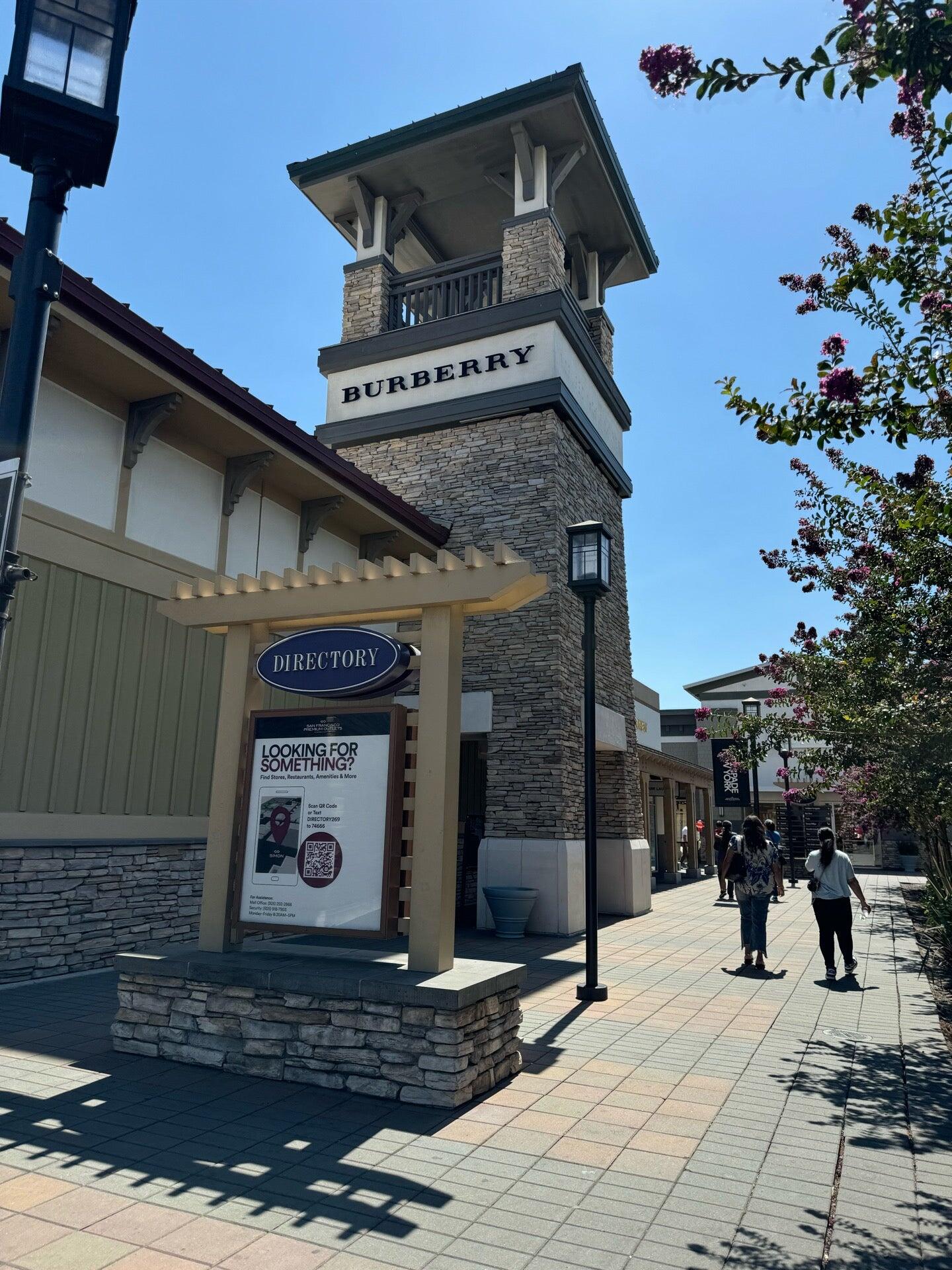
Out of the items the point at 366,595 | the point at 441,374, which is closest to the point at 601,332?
the point at 441,374

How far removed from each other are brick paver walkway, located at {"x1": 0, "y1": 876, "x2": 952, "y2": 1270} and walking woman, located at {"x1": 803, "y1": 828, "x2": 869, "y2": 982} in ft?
7.60

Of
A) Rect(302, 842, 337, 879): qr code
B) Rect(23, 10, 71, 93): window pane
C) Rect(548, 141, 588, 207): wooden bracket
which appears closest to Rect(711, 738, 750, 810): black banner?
Rect(548, 141, 588, 207): wooden bracket

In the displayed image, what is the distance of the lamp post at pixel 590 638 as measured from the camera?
9062 mm

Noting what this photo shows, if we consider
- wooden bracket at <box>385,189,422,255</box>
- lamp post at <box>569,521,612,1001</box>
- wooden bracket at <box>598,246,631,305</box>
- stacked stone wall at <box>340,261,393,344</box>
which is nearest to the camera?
lamp post at <box>569,521,612,1001</box>

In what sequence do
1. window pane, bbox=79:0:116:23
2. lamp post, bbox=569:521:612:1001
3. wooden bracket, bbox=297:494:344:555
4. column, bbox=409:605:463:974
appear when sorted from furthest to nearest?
wooden bracket, bbox=297:494:344:555
lamp post, bbox=569:521:612:1001
column, bbox=409:605:463:974
window pane, bbox=79:0:116:23

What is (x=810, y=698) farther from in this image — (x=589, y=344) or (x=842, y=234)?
(x=589, y=344)

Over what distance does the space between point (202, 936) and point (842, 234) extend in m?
7.38

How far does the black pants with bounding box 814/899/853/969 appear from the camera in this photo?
32.7 feet

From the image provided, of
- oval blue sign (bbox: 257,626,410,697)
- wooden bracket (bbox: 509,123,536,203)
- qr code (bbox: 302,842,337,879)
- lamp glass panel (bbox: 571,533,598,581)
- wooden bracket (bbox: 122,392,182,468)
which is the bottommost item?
qr code (bbox: 302,842,337,879)

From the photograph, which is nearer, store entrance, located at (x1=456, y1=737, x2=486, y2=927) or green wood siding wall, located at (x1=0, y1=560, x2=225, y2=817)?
green wood siding wall, located at (x1=0, y1=560, x2=225, y2=817)

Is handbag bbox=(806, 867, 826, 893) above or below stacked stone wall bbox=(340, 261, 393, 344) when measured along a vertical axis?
below

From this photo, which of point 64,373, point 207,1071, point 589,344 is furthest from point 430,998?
point 589,344

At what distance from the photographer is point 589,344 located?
18078 mm

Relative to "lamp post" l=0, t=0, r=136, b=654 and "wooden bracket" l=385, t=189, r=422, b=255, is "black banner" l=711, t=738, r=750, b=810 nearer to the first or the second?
"wooden bracket" l=385, t=189, r=422, b=255
